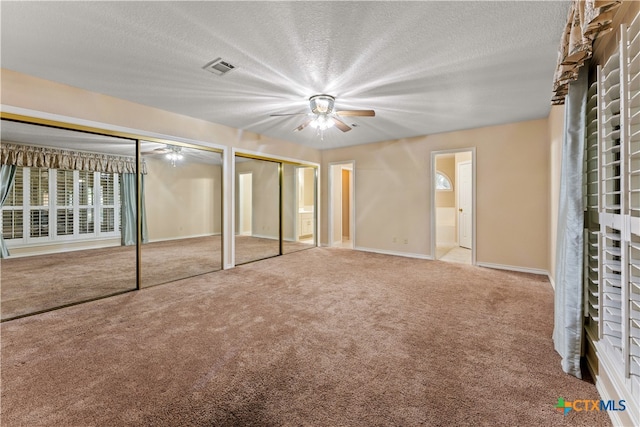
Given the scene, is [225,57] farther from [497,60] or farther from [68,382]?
[68,382]

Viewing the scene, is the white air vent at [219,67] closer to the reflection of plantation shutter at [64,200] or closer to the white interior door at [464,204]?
the reflection of plantation shutter at [64,200]

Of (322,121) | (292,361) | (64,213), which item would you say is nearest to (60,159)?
(64,213)

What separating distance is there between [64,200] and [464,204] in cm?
865

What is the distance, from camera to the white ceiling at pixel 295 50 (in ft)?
5.95

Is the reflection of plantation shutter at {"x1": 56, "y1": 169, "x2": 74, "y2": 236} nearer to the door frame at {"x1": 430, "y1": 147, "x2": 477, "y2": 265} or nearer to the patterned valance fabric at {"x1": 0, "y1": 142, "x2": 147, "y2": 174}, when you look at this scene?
the patterned valance fabric at {"x1": 0, "y1": 142, "x2": 147, "y2": 174}

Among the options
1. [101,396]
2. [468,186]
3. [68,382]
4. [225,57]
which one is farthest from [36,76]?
[468,186]

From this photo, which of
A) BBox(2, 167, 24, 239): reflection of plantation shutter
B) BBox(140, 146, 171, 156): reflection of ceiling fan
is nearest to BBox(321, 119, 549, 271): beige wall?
BBox(140, 146, 171, 156): reflection of ceiling fan

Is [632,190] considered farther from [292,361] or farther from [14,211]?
[14,211]

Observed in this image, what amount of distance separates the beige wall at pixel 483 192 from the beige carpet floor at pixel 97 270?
7.24 feet

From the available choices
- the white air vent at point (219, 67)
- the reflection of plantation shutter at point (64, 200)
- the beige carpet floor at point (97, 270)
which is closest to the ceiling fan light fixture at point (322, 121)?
the white air vent at point (219, 67)

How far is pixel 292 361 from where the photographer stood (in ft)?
6.32

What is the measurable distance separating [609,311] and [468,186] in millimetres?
5480

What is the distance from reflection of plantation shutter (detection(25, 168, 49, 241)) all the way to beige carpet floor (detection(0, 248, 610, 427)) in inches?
135

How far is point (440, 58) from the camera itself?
94.2 inches
